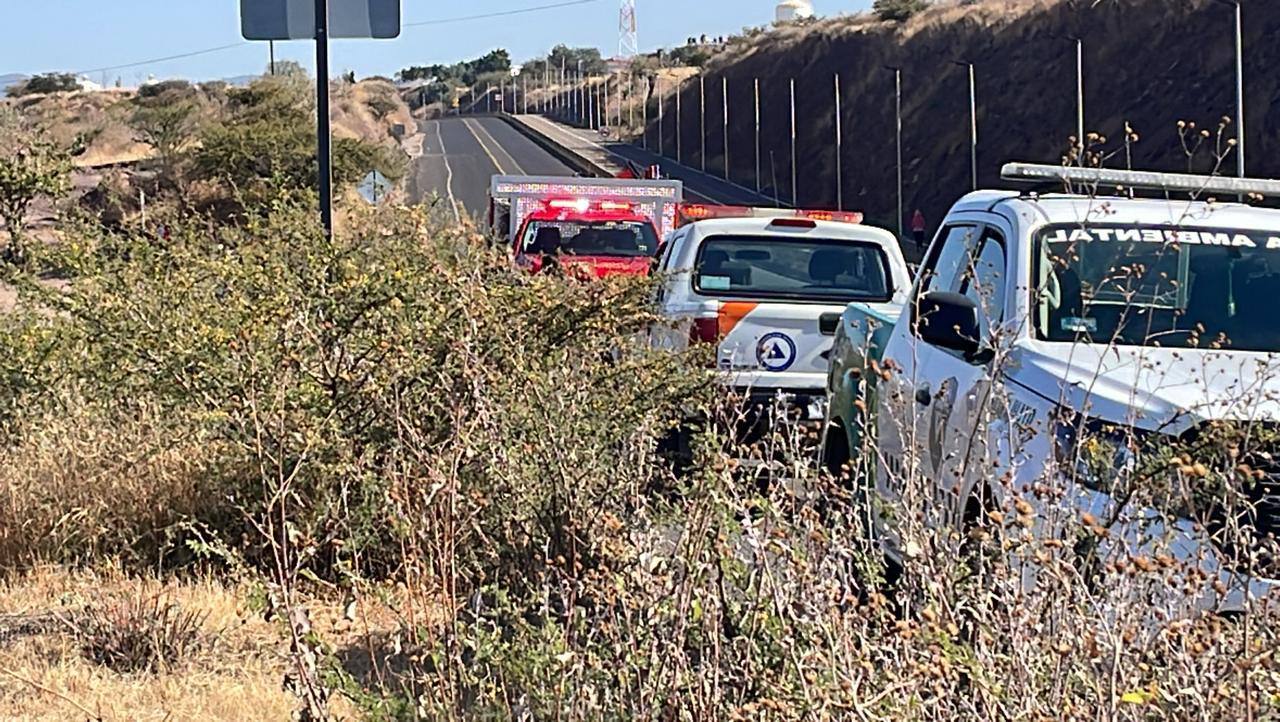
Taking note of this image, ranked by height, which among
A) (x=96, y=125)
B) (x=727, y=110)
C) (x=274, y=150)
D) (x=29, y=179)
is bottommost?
(x=29, y=179)

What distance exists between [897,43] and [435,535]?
76.2m

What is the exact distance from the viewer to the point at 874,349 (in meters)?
7.42

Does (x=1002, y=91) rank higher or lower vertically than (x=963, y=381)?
higher

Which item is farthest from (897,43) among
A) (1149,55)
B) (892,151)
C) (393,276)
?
(393,276)

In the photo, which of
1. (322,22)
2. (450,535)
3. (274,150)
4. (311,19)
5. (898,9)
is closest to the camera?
(450,535)

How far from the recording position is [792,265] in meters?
11.0

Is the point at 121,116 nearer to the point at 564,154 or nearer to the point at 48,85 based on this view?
the point at 564,154

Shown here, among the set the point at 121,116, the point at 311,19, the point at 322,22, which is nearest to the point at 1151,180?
the point at 322,22

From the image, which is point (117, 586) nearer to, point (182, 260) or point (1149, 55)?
point (182, 260)

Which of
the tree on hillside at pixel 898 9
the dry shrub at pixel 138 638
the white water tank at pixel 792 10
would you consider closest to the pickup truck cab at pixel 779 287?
the dry shrub at pixel 138 638

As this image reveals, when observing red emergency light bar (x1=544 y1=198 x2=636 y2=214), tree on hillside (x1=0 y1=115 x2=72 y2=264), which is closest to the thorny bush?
red emergency light bar (x1=544 y1=198 x2=636 y2=214)

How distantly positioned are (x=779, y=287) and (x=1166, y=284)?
4750 millimetres

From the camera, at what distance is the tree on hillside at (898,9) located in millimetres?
84750

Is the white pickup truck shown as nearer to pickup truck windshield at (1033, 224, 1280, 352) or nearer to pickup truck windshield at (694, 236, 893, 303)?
pickup truck windshield at (1033, 224, 1280, 352)
